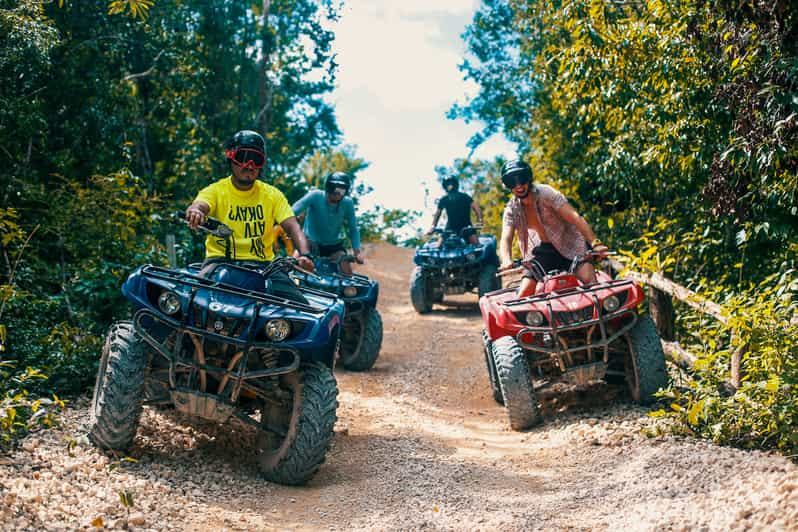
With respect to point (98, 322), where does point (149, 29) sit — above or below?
above

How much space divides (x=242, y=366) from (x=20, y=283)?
391 centimetres

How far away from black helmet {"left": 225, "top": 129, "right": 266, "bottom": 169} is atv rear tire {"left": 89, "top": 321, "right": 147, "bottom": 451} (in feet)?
4.51

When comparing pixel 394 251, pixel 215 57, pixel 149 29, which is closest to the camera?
pixel 149 29

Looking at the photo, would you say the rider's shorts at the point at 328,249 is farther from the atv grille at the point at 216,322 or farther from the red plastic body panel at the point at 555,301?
the atv grille at the point at 216,322

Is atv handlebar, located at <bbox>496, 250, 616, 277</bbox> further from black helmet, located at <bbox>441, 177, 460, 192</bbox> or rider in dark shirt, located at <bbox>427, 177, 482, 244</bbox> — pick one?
black helmet, located at <bbox>441, 177, 460, 192</bbox>

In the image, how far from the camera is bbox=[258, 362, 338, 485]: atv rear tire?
5074 millimetres

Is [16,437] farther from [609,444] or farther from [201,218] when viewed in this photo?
[609,444]

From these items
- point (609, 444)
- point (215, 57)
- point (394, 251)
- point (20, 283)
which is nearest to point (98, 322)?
point (20, 283)

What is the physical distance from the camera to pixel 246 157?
5621mm

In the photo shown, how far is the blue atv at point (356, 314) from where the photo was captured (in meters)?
9.23

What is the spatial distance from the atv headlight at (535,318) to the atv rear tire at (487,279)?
671 cm

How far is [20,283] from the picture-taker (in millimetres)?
7793

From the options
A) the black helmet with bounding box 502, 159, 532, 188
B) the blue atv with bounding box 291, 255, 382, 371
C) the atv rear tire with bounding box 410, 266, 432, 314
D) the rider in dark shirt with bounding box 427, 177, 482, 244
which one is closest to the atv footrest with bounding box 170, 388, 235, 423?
the black helmet with bounding box 502, 159, 532, 188

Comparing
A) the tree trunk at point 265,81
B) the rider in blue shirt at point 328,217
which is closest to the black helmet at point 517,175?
Answer: the rider in blue shirt at point 328,217
